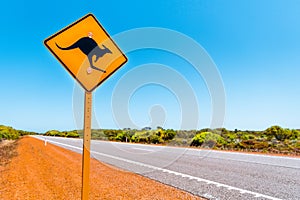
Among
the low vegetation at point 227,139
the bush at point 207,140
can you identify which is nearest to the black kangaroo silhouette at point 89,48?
the low vegetation at point 227,139

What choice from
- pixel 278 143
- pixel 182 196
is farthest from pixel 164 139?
pixel 182 196

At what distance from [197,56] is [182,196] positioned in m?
3.63

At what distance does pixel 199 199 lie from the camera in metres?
4.15

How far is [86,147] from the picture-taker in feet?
7.49

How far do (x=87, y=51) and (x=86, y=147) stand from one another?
924mm

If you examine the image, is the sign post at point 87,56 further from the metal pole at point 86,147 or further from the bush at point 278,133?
the bush at point 278,133

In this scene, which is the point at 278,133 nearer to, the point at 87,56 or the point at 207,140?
the point at 207,140

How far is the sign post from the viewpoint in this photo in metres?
2.20

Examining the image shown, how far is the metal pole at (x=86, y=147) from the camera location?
2.25 metres

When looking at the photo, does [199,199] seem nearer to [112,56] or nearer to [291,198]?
[291,198]

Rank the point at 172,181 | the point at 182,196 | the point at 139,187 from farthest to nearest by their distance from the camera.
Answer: the point at 172,181 < the point at 139,187 < the point at 182,196

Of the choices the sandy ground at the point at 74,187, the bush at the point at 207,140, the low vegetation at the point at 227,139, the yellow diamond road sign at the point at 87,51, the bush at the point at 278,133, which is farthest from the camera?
the bush at the point at 278,133

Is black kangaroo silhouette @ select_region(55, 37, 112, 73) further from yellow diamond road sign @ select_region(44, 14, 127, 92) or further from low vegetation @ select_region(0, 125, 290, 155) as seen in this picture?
low vegetation @ select_region(0, 125, 290, 155)

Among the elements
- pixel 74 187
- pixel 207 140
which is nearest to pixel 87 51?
pixel 74 187
